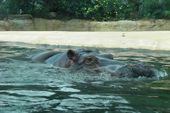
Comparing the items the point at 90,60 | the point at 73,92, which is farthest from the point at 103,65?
the point at 73,92

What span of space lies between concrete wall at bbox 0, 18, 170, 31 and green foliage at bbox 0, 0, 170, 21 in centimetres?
103

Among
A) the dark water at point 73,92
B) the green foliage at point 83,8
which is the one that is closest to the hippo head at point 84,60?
the dark water at point 73,92

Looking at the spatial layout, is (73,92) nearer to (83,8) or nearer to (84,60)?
(84,60)

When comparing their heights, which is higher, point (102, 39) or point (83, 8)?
point (83, 8)

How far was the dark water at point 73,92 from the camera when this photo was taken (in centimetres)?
490

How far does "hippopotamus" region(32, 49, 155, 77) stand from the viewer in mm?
7027

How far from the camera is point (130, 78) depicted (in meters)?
6.94

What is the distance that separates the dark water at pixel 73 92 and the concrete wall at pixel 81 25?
12.3 metres

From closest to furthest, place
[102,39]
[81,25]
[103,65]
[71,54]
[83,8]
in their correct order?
1. [103,65]
2. [71,54]
3. [102,39]
4. [81,25]
5. [83,8]

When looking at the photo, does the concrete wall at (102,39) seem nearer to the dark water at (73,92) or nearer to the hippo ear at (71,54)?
the dark water at (73,92)

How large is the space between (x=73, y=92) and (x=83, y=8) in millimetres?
17315

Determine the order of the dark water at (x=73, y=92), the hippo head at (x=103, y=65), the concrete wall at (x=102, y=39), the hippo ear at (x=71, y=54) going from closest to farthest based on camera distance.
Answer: the dark water at (x=73, y=92) → the hippo head at (x=103, y=65) → the hippo ear at (x=71, y=54) → the concrete wall at (x=102, y=39)

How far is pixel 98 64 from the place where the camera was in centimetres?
772

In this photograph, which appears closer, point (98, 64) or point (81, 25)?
point (98, 64)
